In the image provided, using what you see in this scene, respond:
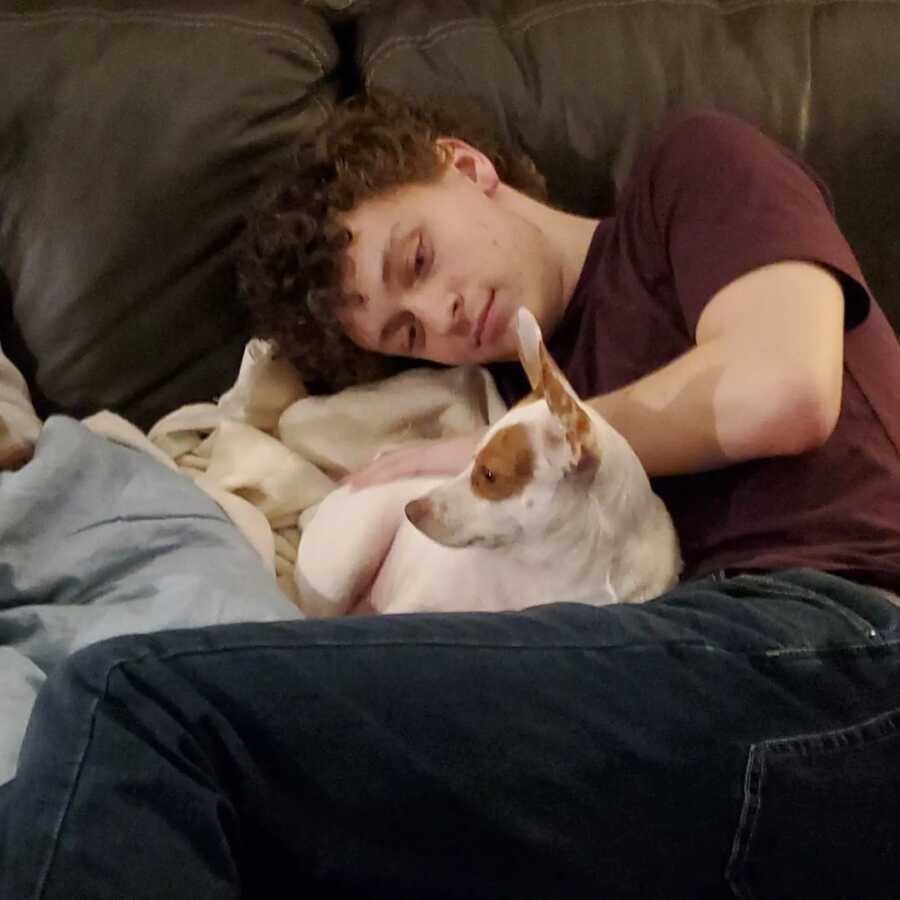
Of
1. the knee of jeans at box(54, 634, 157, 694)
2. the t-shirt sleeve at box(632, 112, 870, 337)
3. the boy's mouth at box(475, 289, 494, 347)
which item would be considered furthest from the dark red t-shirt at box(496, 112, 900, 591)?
the knee of jeans at box(54, 634, 157, 694)

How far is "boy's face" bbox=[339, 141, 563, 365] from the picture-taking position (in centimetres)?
133

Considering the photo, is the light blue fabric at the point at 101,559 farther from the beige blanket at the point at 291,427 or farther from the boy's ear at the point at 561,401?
the boy's ear at the point at 561,401

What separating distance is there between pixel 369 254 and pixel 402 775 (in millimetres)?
691

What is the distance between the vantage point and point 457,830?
0.85 meters

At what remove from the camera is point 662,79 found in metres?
1.51

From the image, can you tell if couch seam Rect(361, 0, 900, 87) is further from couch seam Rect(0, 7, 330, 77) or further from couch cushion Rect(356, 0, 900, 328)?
couch seam Rect(0, 7, 330, 77)

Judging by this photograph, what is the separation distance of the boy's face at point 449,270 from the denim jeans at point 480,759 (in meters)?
0.47

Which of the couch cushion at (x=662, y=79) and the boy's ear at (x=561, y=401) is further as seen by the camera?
the couch cushion at (x=662, y=79)

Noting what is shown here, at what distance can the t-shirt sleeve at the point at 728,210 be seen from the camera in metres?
1.18

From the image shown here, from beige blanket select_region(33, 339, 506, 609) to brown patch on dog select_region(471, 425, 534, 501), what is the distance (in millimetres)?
279

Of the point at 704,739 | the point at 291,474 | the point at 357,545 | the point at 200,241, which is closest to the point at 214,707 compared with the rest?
the point at 704,739

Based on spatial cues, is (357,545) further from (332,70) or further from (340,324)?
(332,70)

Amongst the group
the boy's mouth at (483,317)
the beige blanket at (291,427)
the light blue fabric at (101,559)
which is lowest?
the beige blanket at (291,427)

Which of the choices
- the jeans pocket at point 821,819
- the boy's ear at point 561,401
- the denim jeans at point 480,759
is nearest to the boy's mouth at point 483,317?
the boy's ear at point 561,401
